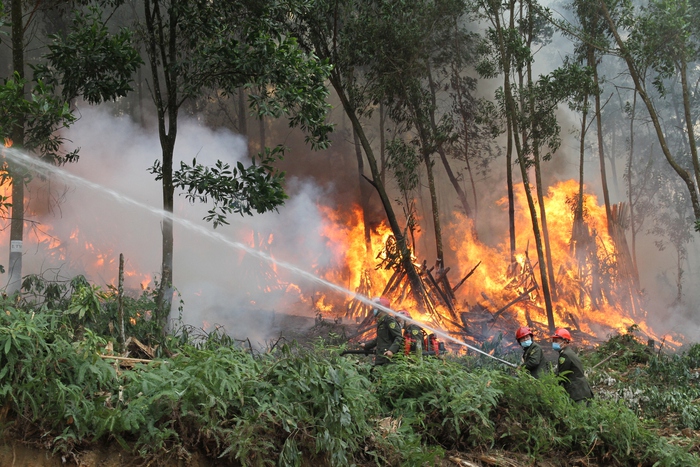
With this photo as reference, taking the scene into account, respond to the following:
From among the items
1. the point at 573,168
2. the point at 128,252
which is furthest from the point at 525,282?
the point at 573,168

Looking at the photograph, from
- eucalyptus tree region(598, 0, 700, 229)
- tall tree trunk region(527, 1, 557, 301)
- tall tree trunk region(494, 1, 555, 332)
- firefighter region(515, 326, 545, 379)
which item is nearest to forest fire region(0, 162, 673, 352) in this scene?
tall tree trunk region(527, 1, 557, 301)

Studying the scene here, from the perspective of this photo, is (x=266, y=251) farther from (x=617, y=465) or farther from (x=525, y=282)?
(x=617, y=465)

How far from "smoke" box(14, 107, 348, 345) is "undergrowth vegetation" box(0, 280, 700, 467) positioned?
11.6 m

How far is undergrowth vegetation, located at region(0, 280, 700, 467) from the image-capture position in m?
4.04

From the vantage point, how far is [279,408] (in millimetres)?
4512

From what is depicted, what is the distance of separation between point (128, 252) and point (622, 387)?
52.3 ft

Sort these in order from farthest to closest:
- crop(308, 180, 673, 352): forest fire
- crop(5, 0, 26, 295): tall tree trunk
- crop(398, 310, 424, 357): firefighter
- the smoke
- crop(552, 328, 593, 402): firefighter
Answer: the smoke → crop(308, 180, 673, 352): forest fire → crop(5, 0, 26, 295): tall tree trunk → crop(398, 310, 424, 357): firefighter → crop(552, 328, 593, 402): firefighter

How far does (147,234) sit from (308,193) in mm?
6768

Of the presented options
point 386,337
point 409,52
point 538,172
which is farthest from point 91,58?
point 538,172

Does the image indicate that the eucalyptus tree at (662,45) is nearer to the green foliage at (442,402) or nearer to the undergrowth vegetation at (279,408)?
the undergrowth vegetation at (279,408)

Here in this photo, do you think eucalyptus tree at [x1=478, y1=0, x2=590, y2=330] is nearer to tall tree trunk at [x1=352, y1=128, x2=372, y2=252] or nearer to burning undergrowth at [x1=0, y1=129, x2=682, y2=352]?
burning undergrowth at [x1=0, y1=129, x2=682, y2=352]

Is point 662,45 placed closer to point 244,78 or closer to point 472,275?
point 244,78

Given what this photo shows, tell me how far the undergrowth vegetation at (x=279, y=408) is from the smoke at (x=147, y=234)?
1156cm

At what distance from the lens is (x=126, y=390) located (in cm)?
441
